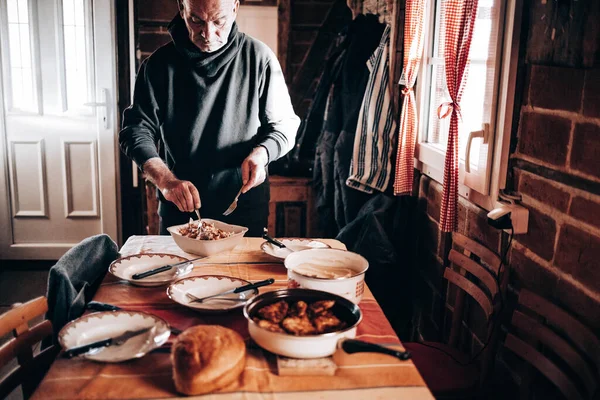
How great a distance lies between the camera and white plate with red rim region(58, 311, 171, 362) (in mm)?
1222

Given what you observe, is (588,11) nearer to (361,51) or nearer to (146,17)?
(361,51)

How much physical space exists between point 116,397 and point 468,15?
1568mm

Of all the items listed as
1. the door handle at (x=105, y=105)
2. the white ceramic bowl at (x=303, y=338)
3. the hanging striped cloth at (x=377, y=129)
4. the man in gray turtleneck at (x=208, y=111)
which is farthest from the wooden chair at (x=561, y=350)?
the door handle at (x=105, y=105)

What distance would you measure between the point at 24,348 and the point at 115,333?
251 millimetres

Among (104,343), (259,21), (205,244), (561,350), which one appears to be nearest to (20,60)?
(259,21)

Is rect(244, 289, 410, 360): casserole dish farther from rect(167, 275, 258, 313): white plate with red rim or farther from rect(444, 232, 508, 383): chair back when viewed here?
rect(444, 232, 508, 383): chair back

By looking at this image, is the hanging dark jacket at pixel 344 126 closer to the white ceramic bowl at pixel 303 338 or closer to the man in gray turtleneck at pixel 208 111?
the man in gray turtleneck at pixel 208 111

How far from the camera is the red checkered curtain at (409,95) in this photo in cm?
256

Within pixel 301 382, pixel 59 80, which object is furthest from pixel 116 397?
pixel 59 80

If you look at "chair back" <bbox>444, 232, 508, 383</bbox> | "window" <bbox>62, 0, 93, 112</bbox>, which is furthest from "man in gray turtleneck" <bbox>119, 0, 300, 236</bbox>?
"window" <bbox>62, 0, 93, 112</bbox>

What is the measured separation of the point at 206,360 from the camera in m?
1.10

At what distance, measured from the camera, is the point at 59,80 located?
12.6 ft

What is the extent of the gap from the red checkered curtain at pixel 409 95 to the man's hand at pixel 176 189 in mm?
1109

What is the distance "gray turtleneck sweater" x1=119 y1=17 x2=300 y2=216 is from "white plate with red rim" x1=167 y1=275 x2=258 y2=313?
81 centimetres
